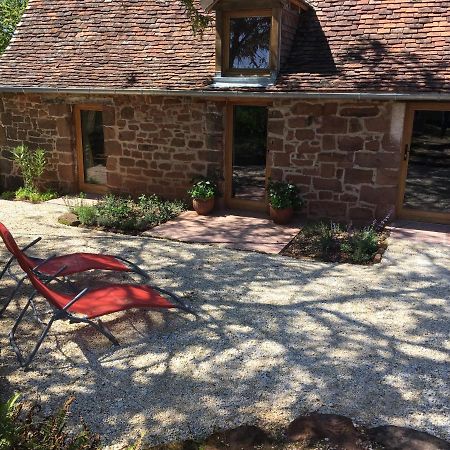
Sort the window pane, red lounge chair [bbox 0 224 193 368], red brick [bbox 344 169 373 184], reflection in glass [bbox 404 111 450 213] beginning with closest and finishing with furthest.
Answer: red lounge chair [bbox 0 224 193 368] → reflection in glass [bbox 404 111 450 213] → red brick [bbox 344 169 373 184] → the window pane

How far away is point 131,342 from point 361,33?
22.2ft

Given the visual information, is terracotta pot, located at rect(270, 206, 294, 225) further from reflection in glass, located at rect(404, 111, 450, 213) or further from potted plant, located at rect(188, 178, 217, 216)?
reflection in glass, located at rect(404, 111, 450, 213)

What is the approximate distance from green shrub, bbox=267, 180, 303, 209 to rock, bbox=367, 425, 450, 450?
17.2 ft

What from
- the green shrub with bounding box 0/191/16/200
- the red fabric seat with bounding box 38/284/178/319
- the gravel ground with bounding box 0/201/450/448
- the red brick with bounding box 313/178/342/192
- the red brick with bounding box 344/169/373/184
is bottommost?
the green shrub with bounding box 0/191/16/200

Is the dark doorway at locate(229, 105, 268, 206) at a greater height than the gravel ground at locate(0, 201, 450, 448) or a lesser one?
greater

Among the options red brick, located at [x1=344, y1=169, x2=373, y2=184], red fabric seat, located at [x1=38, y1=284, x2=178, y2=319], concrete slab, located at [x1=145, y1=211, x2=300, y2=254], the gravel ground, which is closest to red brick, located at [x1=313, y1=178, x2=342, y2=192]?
red brick, located at [x1=344, y1=169, x2=373, y2=184]

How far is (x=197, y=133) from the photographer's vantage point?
29.9 feet

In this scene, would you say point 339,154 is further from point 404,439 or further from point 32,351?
point 32,351

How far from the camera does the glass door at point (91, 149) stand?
10.3 meters

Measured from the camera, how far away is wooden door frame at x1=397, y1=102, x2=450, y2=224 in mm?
7660

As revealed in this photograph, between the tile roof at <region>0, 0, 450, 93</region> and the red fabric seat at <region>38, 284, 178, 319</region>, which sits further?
the tile roof at <region>0, 0, 450, 93</region>

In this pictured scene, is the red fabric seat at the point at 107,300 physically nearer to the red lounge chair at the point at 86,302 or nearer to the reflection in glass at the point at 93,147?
the red lounge chair at the point at 86,302

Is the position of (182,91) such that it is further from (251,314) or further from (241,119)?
(251,314)

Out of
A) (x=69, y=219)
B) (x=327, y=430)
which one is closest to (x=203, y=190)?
(x=69, y=219)
